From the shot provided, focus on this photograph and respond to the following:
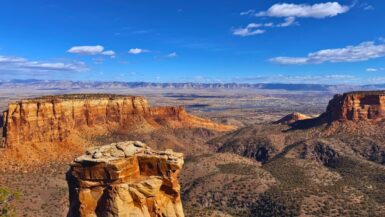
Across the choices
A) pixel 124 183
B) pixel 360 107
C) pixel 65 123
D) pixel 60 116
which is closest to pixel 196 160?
pixel 65 123

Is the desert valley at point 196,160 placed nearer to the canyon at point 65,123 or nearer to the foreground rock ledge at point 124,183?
the foreground rock ledge at point 124,183

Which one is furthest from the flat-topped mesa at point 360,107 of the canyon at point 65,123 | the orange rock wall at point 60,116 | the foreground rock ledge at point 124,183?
the foreground rock ledge at point 124,183

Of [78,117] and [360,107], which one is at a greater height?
[360,107]

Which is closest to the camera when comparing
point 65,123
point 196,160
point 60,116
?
point 196,160

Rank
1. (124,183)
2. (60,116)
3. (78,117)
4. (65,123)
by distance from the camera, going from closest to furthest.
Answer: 1. (124,183)
2. (60,116)
3. (65,123)
4. (78,117)

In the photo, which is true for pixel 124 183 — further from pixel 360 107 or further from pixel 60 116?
pixel 360 107

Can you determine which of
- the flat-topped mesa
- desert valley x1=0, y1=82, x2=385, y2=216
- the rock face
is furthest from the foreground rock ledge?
the flat-topped mesa
